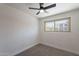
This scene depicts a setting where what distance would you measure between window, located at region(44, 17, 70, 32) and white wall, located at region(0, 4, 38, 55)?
3.33 feet

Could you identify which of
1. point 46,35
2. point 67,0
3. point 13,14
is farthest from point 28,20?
point 67,0

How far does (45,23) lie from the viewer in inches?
209

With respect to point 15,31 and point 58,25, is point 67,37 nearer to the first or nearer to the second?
point 58,25

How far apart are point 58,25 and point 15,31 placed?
2433mm

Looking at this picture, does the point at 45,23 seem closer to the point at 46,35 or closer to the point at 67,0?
the point at 46,35

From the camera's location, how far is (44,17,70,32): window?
155 inches

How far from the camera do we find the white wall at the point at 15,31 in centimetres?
310

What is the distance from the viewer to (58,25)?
4.41 metres

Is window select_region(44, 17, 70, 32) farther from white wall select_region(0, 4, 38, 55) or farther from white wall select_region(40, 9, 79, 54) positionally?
white wall select_region(0, 4, 38, 55)

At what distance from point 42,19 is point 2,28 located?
2.98m

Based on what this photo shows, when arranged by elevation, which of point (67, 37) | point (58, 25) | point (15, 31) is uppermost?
point (58, 25)

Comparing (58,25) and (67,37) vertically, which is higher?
(58,25)

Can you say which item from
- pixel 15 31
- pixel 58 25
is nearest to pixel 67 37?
pixel 58 25

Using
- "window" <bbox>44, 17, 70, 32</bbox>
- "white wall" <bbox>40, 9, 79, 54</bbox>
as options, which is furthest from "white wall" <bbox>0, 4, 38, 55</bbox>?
"white wall" <bbox>40, 9, 79, 54</bbox>
